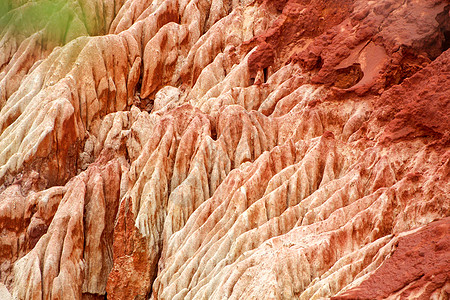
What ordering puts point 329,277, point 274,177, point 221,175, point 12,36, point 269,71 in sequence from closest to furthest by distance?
point 329,277
point 274,177
point 221,175
point 269,71
point 12,36

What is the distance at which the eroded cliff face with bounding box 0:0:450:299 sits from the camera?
60.7ft

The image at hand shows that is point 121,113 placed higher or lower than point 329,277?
higher

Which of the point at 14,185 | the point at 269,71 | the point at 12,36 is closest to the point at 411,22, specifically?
the point at 269,71

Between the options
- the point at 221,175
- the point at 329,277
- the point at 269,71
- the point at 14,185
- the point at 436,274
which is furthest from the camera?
the point at 269,71

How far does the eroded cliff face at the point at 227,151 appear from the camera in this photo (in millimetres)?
18516

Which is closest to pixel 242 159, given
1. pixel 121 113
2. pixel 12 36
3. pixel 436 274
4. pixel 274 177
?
pixel 274 177

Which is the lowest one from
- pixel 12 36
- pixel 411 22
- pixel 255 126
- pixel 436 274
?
pixel 436 274

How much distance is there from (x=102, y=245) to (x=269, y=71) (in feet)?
34.6

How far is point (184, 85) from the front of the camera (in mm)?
32312

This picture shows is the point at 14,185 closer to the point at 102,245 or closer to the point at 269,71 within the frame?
Answer: the point at 102,245

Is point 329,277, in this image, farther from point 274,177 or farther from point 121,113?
point 121,113

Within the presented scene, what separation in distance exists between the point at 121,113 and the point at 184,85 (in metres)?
3.49

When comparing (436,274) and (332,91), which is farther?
(332,91)

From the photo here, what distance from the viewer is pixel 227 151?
25797 mm
